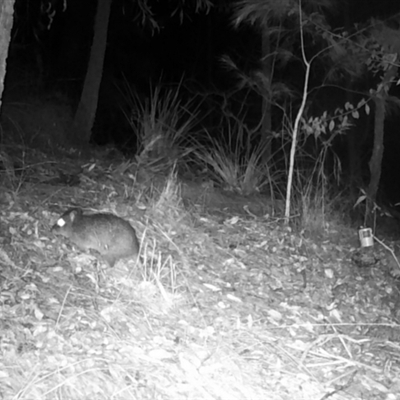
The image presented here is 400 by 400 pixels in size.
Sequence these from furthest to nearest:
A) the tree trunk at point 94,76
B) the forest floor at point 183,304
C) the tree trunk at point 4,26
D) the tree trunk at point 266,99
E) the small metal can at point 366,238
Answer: the tree trunk at point 266,99
the tree trunk at point 94,76
the small metal can at point 366,238
the tree trunk at point 4,26
the forest floor at point 183,304

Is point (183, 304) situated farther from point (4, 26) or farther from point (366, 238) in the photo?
point (366, 238)

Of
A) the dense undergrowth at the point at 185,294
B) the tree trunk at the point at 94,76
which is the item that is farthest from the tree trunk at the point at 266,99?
the dense undergrowth at the point at 185,294

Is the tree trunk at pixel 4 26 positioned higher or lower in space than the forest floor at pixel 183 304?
higher

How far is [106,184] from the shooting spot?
643cm

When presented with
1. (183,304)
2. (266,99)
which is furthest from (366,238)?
(266,99)

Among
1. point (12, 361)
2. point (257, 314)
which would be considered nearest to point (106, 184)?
point (257, 314)

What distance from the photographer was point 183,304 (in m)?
4.52

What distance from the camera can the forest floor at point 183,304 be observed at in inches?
141

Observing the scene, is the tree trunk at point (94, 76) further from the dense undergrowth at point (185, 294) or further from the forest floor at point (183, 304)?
the forest floor at point (183, 304)

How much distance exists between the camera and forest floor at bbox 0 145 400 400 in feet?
11.8

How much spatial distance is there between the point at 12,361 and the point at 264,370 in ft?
5.24

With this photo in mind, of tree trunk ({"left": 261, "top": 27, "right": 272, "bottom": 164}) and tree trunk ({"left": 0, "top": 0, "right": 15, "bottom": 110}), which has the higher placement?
tree trunk ({"left": 0, "top": 0, "right": 15, "bottom": 110})

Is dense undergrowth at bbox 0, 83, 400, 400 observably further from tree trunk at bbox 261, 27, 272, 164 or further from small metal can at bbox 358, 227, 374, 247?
tree trunk at bbox 261, 27, 272, 164

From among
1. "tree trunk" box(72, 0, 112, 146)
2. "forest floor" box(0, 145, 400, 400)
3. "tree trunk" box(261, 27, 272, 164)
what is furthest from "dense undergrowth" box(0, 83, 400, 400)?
"tree trunk" box(261, 27, 272, 164)
